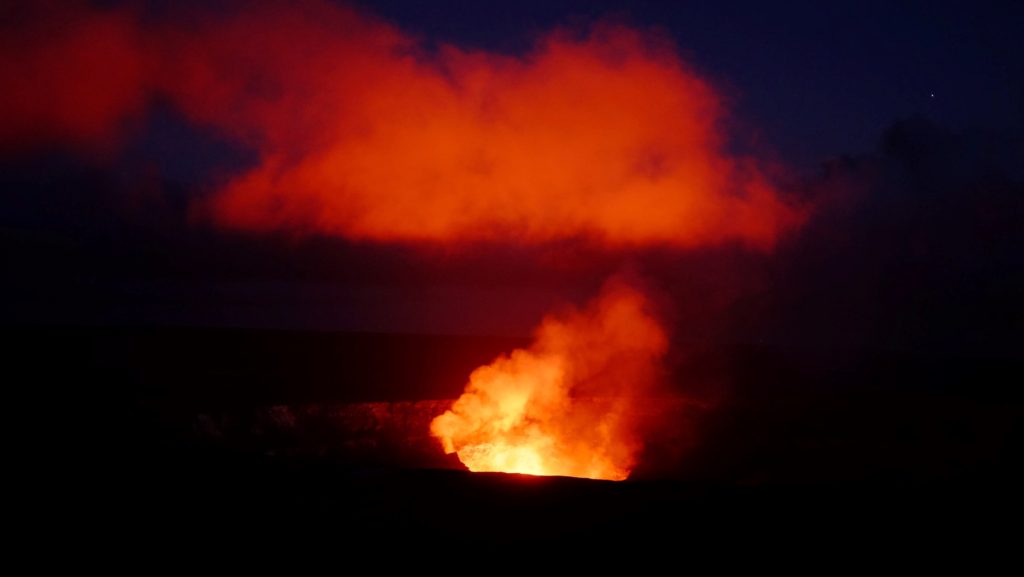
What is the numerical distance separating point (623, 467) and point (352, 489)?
9.41 m

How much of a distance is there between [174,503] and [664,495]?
461cm

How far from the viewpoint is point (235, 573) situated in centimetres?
512

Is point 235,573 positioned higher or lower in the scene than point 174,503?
lower

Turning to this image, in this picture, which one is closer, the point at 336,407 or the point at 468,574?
the point at 468,574

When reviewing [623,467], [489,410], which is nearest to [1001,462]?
[623,467]

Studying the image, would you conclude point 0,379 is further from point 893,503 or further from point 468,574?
point 893,503

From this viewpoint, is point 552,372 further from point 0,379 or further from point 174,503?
point 0,379

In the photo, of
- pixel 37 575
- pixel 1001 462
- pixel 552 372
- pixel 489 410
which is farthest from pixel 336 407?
pixel 1001 462

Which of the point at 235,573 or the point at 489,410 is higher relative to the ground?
the point at 489,410

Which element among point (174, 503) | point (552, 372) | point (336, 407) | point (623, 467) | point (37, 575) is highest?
point (552, 372)

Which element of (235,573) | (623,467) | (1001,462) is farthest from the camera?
(623,467)

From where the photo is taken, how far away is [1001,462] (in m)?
13.9

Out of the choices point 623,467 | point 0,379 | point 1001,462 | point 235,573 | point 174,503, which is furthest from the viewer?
point 0,379

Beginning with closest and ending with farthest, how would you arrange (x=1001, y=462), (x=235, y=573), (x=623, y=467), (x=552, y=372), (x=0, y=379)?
(x=235, y=573), (x=1001, y=462), (x=623, y=467), (x=552, y=372), (x=0, y=379)
